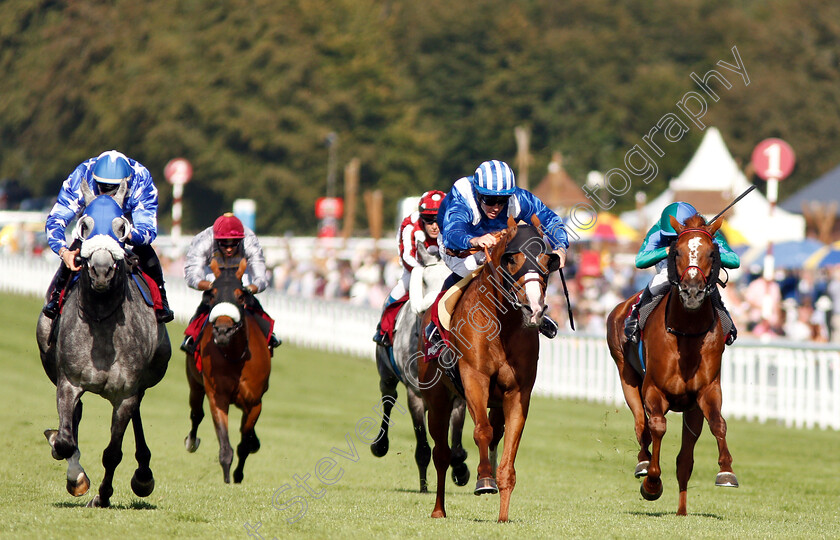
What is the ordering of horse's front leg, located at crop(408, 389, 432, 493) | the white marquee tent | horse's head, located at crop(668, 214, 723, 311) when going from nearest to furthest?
1. horse's head, located at crop(668, 214, 723, 311)
2. horse's front leg, located at crop(408, 389, 432, 493)
3. the white marquee tent

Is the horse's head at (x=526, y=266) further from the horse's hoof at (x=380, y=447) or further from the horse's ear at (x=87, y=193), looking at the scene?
the horse's hoof at (x=380, y=447)

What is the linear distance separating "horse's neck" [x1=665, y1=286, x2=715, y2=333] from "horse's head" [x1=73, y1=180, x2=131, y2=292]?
3860 mm

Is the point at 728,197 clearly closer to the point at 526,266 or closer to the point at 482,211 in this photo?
the point at 482,211

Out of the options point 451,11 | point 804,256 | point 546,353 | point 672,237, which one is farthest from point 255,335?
point 451,11

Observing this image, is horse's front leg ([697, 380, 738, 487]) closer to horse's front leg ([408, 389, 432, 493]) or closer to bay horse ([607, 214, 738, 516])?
bay horse ([607, 214, 738, 516])

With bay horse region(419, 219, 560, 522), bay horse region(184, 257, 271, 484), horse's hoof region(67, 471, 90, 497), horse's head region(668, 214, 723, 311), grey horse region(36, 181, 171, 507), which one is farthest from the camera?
bay horse region(184, 257, 271, 484)

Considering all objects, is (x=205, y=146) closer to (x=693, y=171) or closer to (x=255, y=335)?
(x=693, y=171)

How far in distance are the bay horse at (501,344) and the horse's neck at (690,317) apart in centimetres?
137

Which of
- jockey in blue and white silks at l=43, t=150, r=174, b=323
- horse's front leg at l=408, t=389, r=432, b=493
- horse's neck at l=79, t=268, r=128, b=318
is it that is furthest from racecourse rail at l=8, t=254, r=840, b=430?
horse's neck at l=79, t=268, r=128, b=318

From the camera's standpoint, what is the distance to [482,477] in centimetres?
834

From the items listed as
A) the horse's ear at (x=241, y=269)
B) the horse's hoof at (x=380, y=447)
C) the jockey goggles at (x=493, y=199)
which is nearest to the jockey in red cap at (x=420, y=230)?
the horse's ear at (x=241, y=269)

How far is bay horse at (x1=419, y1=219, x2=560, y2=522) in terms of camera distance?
8.10 metres

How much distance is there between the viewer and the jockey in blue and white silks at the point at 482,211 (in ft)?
28.8

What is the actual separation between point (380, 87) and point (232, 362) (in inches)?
2241
